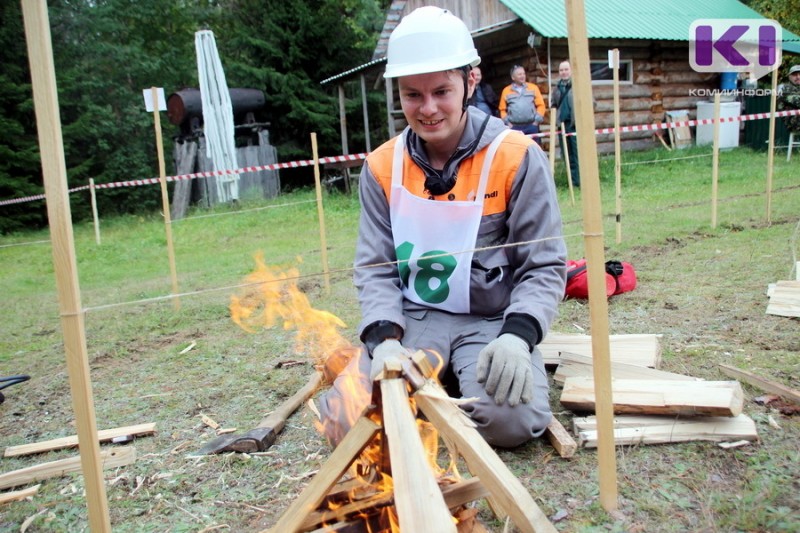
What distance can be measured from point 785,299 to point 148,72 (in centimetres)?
1867

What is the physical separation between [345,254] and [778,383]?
5.47 m

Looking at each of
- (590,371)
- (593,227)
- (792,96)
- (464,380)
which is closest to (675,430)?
(590,371)

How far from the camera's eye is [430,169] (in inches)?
110

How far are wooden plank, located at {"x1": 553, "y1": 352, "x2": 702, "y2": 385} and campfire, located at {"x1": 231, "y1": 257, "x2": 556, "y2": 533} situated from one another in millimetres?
1171

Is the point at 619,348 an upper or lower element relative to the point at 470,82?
lower

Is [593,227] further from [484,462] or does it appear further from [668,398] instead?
[668,398]

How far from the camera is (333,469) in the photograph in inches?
70.1

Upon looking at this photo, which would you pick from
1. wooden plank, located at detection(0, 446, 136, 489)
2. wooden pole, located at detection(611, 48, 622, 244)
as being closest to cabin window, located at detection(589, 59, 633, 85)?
wooden pole, located at detection(611, 48, 622, 244)

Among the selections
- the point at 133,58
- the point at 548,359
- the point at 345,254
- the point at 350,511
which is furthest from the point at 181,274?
the point at 133,58

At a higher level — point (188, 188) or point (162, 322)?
point (188, 188)

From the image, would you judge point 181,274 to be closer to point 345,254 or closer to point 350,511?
point 345,254

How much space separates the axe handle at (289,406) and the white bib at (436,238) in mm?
866

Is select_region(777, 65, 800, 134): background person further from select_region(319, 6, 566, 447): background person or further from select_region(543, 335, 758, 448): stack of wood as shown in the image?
select_region(319, 6, 566, 447): background person

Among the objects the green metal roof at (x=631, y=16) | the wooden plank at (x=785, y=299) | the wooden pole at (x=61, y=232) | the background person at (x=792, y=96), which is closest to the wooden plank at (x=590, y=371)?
the wooden plank at (x=785, y=299)
